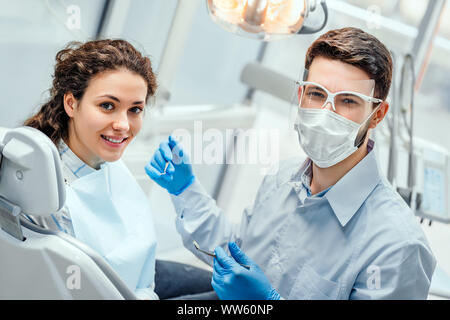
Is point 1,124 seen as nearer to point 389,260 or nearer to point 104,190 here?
point 104,190

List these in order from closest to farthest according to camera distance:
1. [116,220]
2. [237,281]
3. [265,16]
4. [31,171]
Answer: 1. [31,171]
2. [237,281]
3. [265,16]
4. [116,220]

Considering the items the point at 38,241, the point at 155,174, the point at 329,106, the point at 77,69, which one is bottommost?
the point at 38,241

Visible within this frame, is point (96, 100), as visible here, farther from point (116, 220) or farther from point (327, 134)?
point (327, 134)

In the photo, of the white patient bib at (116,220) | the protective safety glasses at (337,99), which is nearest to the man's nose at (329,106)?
the protective safety glasses at (337,99)

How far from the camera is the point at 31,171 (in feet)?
3.62

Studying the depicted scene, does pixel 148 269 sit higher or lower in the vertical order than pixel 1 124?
lower

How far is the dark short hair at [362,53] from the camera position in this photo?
1.25 metres

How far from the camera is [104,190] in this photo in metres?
1.45

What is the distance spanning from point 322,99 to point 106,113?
556 mm

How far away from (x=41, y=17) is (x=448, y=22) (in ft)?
11.3

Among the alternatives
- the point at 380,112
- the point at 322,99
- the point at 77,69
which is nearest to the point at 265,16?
the point at 322,99

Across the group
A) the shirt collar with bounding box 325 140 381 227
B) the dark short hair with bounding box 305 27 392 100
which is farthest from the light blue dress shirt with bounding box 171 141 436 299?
the dark short hair with bounding box 305 27 392 100

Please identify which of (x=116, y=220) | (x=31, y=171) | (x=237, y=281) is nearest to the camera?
(x=31, y=171)
